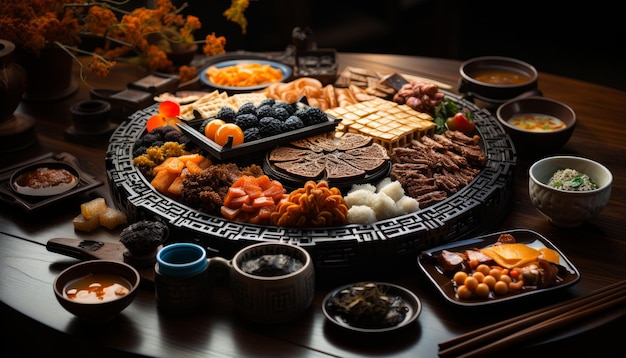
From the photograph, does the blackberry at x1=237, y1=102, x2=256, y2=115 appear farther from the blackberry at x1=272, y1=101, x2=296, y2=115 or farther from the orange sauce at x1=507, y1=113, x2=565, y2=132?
the orange sauce at x1=507, y1=113, x2=565, y2=132

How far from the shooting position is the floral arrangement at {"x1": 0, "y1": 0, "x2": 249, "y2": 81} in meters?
4.66

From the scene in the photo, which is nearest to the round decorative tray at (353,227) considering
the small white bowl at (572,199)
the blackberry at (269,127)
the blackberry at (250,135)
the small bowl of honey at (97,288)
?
the small white bowl at (572,199)

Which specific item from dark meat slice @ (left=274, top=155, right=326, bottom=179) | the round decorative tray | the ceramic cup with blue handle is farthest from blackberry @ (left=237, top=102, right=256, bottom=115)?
the ceramic cup with blue handle

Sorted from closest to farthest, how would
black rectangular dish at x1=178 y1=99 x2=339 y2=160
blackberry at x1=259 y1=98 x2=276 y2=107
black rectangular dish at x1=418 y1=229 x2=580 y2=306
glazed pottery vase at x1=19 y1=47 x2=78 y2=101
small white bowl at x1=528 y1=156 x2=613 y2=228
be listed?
black rectangular dish at x1=418 y1=229 x2=580 y2=306 → small white bowl at x1=528 y1=156 x2=613 y2=228 → black rectangular dish at x1=178 y1=99 x2=339 y2=160 → blackberry at x1=259 y1=98 x2=276 y2=107 → glazed pottery vase at x1=19 y1=47 x2=78 y2=101

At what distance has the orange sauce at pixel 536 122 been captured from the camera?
15.2ft

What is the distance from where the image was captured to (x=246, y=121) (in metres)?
4.30

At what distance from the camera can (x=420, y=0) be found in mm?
8117

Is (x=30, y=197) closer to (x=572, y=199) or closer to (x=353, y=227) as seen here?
(x=353, y=227)

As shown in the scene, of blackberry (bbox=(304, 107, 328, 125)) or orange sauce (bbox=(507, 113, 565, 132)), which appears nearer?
blackberry (bbox=(304, 107, 328, 125))

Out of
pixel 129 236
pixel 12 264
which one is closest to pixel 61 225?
pixel 12 264

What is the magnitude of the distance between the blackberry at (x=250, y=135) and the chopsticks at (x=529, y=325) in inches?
70.6

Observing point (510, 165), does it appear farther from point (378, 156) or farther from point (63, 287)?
point (63, 287)

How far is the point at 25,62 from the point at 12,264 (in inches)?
81.2

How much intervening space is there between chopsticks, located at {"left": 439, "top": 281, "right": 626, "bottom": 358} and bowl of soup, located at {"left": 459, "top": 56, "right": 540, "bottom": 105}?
200cm
